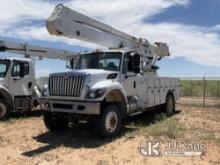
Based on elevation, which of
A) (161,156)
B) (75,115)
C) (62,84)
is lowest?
(161,156)

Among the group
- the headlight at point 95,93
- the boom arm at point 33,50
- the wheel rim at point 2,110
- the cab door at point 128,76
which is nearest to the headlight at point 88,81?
the headlight at point 95,93

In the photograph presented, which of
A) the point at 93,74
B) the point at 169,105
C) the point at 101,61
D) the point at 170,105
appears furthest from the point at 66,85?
the point at 170,105

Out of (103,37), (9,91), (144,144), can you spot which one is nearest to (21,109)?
(9,91)

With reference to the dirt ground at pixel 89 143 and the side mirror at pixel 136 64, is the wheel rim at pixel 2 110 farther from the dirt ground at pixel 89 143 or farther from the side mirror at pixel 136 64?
the side mirror at pixel 136 64

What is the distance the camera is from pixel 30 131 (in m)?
11.3

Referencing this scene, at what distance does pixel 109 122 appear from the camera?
1002cm

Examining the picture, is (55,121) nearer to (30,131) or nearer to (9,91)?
(30,131)

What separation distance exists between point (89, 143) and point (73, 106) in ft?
3.46

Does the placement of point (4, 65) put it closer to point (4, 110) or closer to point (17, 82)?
point (17, 82)

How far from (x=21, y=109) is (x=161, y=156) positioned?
7858 mm

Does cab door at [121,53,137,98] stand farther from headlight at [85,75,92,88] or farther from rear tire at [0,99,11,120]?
rear tire at [0,99,11,120]

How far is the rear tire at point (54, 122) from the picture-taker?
10.8 m

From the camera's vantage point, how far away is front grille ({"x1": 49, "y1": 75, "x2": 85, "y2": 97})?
9.74m

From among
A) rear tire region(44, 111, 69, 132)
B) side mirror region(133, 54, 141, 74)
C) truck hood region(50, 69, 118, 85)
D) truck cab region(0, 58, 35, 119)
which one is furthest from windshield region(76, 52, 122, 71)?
truck cab region(0, 58, 35, 119)
